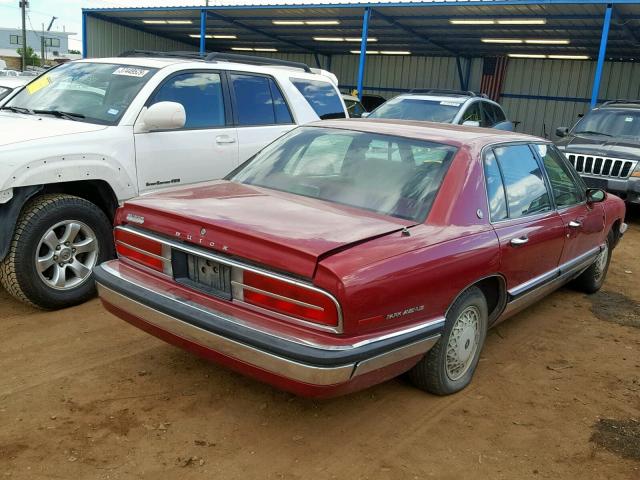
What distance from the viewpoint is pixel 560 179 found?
4.68 metres

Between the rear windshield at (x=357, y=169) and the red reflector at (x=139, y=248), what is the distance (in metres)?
0.86

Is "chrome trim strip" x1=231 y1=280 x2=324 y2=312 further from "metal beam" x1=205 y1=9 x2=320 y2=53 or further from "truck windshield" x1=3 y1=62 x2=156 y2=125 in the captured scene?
"metal beam" x1=205 y1=9 x2=320 y2=53

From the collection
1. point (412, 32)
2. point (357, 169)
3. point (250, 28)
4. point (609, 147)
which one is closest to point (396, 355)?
point (357, 169)

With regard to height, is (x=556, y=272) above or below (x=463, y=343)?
above

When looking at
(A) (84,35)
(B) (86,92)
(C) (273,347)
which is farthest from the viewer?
(A) (84,35)

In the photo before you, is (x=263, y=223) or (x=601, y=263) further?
(x=601, y=263)

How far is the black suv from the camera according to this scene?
906 centimetres

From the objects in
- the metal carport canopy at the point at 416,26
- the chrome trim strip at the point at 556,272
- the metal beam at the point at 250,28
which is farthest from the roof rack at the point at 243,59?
the metal beam at the point at 250,28

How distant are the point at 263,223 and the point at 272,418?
1.06 meters

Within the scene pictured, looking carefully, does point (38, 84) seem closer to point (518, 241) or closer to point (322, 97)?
point (322, 97)

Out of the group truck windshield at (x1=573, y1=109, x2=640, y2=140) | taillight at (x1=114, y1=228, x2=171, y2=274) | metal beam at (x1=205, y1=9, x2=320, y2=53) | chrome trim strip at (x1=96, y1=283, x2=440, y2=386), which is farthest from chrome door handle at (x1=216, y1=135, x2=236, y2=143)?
metal beam at (x1=205, y1=9, x2=320, y2=53)

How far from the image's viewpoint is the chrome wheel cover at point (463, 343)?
3.46 m

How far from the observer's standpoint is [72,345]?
12.9 feet

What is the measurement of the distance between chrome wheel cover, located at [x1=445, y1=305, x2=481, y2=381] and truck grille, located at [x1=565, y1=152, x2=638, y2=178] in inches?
264
